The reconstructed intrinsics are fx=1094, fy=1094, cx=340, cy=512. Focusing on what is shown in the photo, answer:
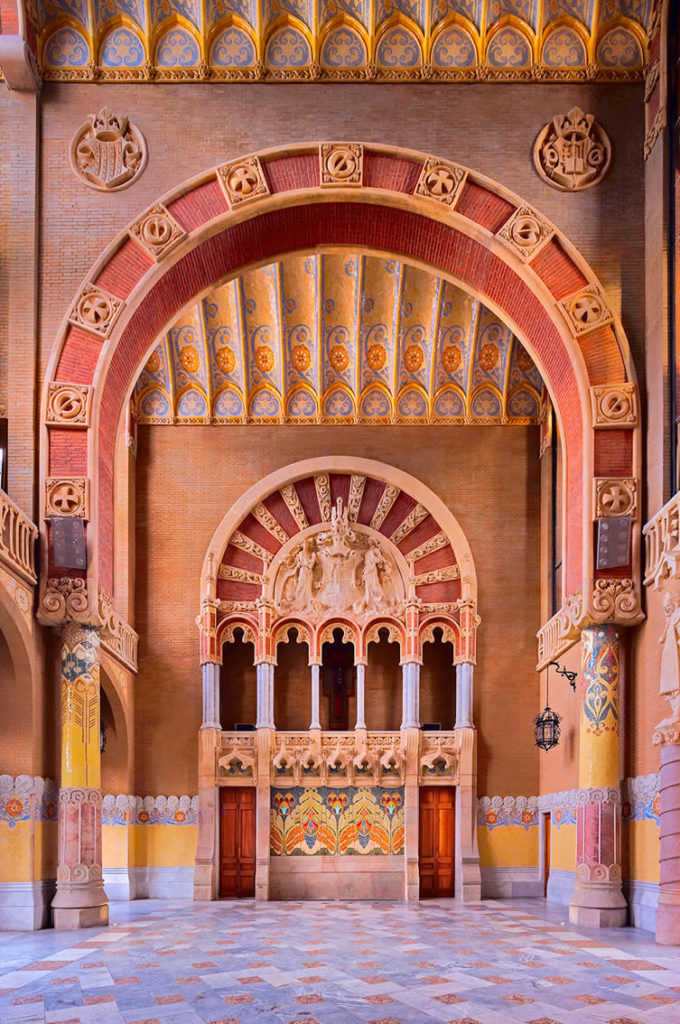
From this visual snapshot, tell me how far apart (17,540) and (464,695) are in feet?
31.7

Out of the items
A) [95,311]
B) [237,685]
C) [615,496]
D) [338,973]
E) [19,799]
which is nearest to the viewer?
[338,973]

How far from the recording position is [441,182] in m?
15.5

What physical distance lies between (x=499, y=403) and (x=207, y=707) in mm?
8023

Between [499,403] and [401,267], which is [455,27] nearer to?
[401,267]

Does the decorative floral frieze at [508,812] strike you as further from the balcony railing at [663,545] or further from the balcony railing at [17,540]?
the balcony railing at [17,540]

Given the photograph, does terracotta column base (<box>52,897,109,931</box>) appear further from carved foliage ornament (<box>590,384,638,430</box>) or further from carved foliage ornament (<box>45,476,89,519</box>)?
carved foliage ornament (<box>590,384,638,430</box>)

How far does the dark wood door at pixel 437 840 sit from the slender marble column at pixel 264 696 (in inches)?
123

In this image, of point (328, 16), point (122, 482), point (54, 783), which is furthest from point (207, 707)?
point (328, 16)

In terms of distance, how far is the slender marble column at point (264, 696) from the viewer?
20.3 metres

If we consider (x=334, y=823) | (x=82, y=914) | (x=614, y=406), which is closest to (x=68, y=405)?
(x=82, y=914)

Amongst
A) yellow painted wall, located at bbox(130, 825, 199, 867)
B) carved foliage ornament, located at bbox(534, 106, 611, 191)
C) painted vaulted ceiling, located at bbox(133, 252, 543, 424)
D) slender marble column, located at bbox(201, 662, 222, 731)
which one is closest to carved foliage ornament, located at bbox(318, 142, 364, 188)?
carved foliage ornament, located at bbox(534, 106, 611, 191)

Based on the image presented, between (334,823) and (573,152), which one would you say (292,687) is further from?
(573,152)

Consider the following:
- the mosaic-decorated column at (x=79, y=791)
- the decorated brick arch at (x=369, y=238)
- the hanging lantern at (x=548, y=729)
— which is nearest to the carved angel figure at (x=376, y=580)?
the hanging lantern at (x=548, y=729)

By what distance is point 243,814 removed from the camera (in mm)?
20188
